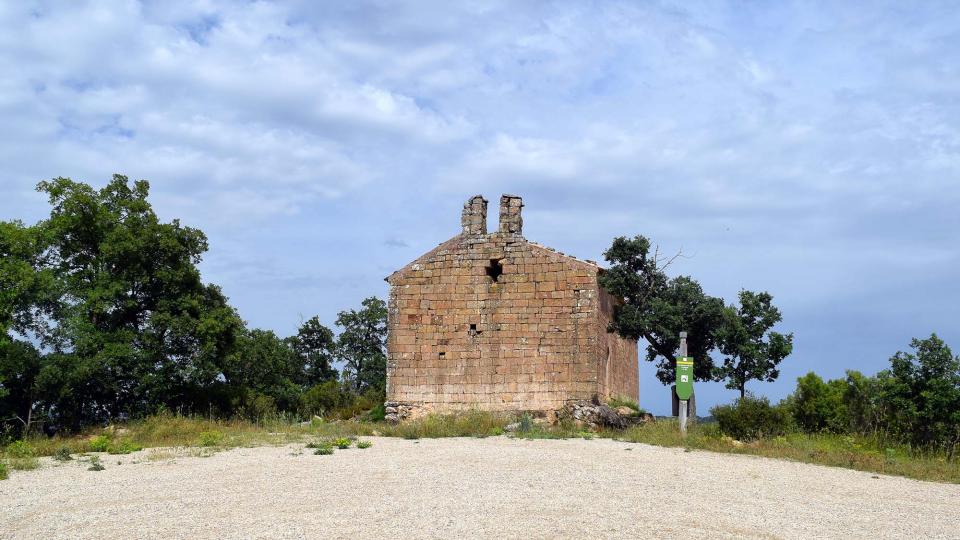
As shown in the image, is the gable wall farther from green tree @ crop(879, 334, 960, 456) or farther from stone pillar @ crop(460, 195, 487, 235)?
green tree @ crop(879, 334, 960, 456)

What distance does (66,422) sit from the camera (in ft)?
79.6

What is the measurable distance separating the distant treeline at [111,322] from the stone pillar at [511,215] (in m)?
6.91

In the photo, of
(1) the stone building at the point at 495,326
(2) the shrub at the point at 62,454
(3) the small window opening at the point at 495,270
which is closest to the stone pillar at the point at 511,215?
(1) the stone building at the point at 495,326

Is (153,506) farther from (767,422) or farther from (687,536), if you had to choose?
(767,422)

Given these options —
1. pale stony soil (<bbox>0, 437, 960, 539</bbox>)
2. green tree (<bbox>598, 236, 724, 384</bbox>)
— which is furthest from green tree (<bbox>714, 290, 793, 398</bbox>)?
pale stony soil (<bbox>0, 437, 960, 539</bbox>)

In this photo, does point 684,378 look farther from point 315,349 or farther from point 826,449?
point 315,349

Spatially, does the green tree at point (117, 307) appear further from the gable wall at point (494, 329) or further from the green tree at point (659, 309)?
the green tree at point (659, 309)

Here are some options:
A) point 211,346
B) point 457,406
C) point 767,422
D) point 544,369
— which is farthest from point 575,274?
point 211,346

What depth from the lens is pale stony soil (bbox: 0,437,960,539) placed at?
9227 millimetres

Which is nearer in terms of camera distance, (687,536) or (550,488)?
(687,536)

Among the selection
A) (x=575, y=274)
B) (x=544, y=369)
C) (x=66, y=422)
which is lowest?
(x=66, y=422)

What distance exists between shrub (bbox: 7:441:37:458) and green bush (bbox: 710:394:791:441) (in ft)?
44.2

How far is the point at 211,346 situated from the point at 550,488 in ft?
53.6

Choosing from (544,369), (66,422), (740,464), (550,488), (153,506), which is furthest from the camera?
(66,422)
